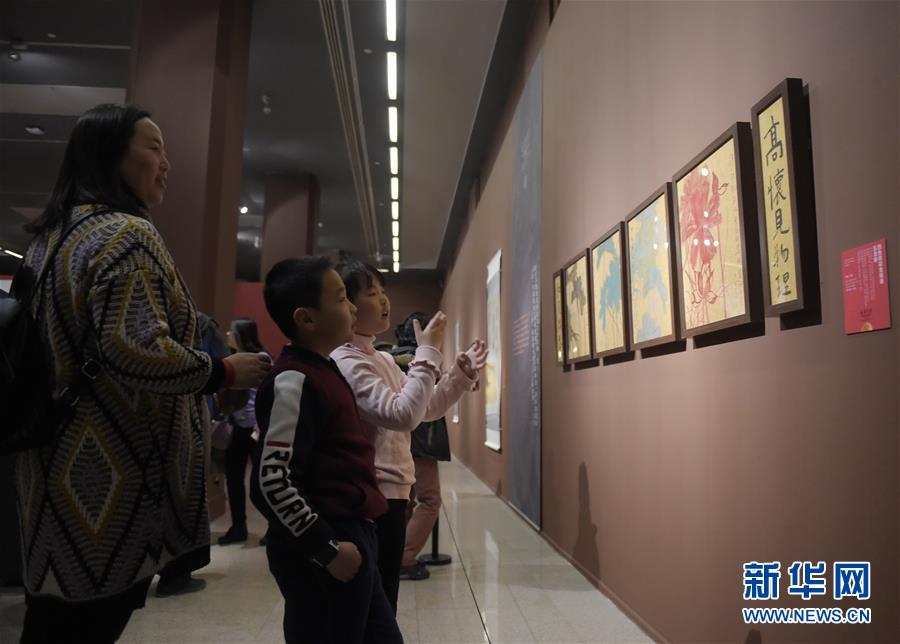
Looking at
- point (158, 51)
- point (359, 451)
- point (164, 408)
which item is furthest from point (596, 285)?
point (158, 51)

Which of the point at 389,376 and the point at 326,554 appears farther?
the point at 389,376

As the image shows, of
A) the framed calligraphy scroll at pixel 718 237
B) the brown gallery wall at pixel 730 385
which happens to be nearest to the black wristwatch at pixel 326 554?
the brown gallery wall at pixel 730 385

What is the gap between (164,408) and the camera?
4.02 feet

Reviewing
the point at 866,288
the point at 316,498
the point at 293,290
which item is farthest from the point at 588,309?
the point at 316,498

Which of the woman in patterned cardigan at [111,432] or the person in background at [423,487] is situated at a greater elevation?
the woman in patterned cardigan at [111,432]

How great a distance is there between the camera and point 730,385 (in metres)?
2.23

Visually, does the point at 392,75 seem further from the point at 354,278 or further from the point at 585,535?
the point at 354,278

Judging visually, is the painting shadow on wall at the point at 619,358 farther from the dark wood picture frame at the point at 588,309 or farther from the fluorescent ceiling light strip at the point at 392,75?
the fluorescent ceiling light strip at the point at 392,75

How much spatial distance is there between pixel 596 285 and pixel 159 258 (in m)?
2.83

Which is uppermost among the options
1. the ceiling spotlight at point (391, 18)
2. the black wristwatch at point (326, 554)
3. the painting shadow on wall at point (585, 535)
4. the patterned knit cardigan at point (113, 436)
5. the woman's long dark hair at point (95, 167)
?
the ceiling spotlight at point (391, 18)

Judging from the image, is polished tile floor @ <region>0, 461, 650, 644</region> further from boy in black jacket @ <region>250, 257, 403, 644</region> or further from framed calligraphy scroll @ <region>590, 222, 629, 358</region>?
boy in black jacket @ <region>250, 257, 403, 644</region>

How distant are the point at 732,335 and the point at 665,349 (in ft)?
1.99

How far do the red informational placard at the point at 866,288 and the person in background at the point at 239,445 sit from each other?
3.49 metres

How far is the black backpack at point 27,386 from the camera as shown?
3.58ft
